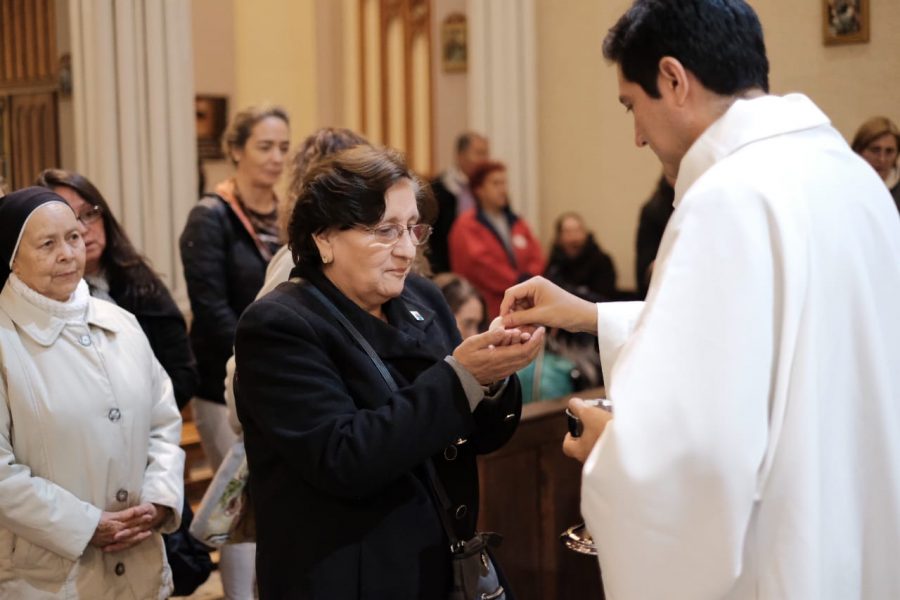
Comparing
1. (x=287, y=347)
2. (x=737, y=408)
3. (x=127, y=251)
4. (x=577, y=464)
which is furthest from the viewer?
(x=577, y=464)

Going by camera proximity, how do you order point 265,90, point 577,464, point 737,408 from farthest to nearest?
point 265,90
point 577,464
point 737,408

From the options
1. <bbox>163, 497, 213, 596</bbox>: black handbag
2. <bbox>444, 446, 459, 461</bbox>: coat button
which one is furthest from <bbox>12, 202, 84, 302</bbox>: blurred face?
<bbox>444, 446, 459, 461</bbox>: coat button

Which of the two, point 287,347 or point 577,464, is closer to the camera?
point 287,347

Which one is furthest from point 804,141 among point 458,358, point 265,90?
point 265,90

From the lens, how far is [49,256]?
9.18 ft

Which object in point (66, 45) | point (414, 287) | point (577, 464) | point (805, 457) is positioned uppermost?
point (66, 45)

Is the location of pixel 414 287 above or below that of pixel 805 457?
above

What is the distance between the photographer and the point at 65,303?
283 cm

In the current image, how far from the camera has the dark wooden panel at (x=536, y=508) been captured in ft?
12.7

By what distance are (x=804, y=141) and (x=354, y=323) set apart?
0.91 meters

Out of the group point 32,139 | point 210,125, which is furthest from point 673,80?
point 210,125

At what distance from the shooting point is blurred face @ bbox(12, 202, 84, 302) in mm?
2795

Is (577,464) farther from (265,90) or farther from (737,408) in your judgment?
(265,90)

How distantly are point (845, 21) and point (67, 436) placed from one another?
371 cm
